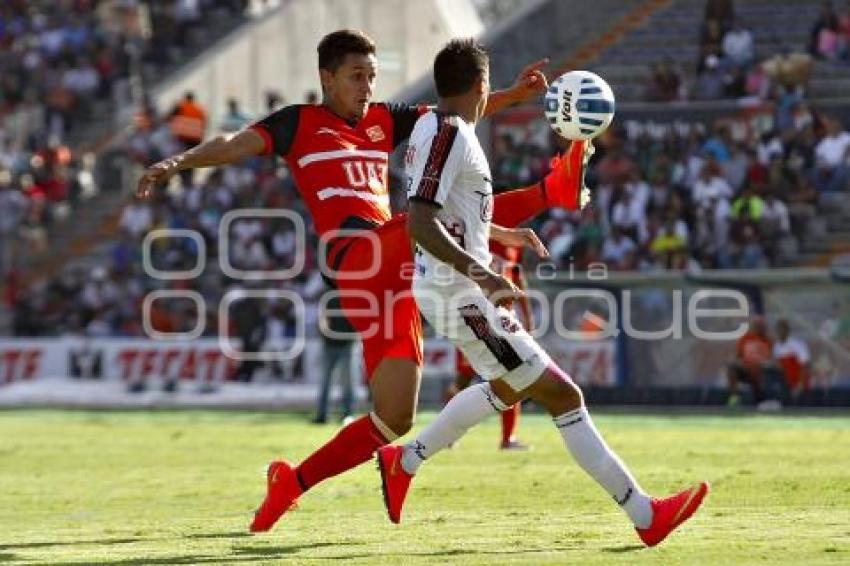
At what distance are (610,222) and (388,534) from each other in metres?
16.8

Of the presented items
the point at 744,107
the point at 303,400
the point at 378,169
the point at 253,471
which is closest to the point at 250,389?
the point at 303,400

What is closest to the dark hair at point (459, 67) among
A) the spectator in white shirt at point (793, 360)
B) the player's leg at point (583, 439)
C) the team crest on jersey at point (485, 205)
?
the team crest on jersey at point (485, 205)

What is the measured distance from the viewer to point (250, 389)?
27844mm

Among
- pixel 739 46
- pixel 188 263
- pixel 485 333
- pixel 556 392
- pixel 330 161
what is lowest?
pixel 556 392

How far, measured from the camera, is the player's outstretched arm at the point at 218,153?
10.1 metres

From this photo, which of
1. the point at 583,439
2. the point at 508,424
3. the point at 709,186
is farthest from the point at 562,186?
the point at 709,186

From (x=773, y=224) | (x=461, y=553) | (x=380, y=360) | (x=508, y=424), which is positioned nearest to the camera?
(x=461, y=553)

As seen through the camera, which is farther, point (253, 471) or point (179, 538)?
point (253, 471)

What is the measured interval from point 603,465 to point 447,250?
1317 mm

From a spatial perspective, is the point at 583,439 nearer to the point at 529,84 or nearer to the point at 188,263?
the point at 529,84

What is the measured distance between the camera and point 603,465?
30.5 feet

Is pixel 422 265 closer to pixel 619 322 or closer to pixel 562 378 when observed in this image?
pixel 562 378

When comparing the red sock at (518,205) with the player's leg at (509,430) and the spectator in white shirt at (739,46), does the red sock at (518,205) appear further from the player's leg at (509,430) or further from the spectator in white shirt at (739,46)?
the spectator in white shirt at (739,46)

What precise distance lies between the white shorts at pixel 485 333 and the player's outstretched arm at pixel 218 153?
1.48 metres
